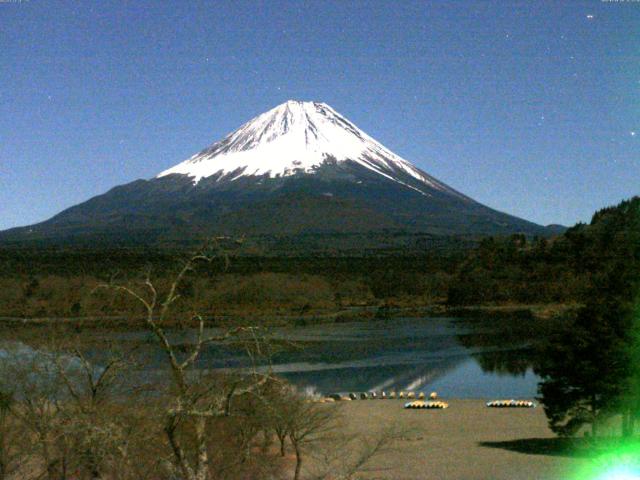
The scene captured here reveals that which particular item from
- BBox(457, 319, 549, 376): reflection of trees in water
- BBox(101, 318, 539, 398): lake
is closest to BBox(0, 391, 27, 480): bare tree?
BBox(101, 318, 539, 398): lake

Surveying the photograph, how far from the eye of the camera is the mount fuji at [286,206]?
143125 mm

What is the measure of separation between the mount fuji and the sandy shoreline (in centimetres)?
9684

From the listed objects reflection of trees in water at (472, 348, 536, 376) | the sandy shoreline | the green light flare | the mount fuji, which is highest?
the mount fuji

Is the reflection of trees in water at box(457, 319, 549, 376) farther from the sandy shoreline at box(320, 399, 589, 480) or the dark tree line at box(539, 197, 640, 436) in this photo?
the dark tree line at box(539, 197, 640, 436)

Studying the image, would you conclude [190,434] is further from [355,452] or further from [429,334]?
[429,334]

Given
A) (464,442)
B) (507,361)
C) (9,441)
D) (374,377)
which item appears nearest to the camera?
(9,441)

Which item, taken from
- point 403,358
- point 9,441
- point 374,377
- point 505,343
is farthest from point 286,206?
point 9,441

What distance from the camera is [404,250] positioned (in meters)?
116

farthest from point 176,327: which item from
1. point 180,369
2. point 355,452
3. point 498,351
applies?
point 180,369

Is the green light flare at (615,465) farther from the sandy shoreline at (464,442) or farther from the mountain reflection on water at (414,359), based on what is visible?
the mountain reflection on water at (414,359)

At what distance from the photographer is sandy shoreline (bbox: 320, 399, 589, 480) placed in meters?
16.7

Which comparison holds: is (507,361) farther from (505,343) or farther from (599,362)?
(599,362)

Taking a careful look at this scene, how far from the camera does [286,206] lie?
15862cm

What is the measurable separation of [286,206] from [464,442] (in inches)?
5460
